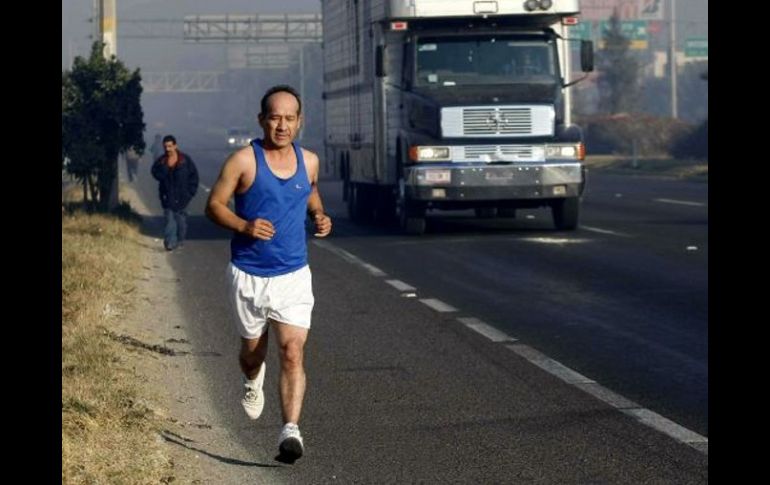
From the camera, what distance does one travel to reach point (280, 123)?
841 cm

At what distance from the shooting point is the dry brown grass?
8.12m

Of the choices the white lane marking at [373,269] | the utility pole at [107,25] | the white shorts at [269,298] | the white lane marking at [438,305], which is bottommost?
the white lane marking at [438,305]

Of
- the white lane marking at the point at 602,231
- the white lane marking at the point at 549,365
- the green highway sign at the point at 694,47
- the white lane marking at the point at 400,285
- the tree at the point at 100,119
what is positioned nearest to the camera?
the white lane marking at the point at 549,365

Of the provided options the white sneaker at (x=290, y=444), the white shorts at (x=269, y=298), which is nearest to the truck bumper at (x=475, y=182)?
the white shorts at (x=269, y=298)

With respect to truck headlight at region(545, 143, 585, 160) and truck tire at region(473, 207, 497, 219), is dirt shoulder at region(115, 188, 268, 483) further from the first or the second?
truck tire at region(473, 207, 497, 219)

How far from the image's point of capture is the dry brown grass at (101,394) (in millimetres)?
8117

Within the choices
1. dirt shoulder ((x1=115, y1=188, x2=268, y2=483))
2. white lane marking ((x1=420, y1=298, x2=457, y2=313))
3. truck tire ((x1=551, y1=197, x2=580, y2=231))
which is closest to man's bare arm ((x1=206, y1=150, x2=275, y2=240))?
dirt shoulder ((x1=115, y1=188, x2=268, y2=483))

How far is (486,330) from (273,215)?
554cm

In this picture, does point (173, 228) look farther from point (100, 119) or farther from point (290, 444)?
point (290, 444)

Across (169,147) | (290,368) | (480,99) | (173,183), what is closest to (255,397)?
(290,368)

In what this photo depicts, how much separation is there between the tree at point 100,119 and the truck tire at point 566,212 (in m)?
8.33

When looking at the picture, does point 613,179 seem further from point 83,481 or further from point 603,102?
point 603,102

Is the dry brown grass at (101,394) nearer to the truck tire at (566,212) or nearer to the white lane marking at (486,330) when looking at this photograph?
the white lane marking at (486,330)
